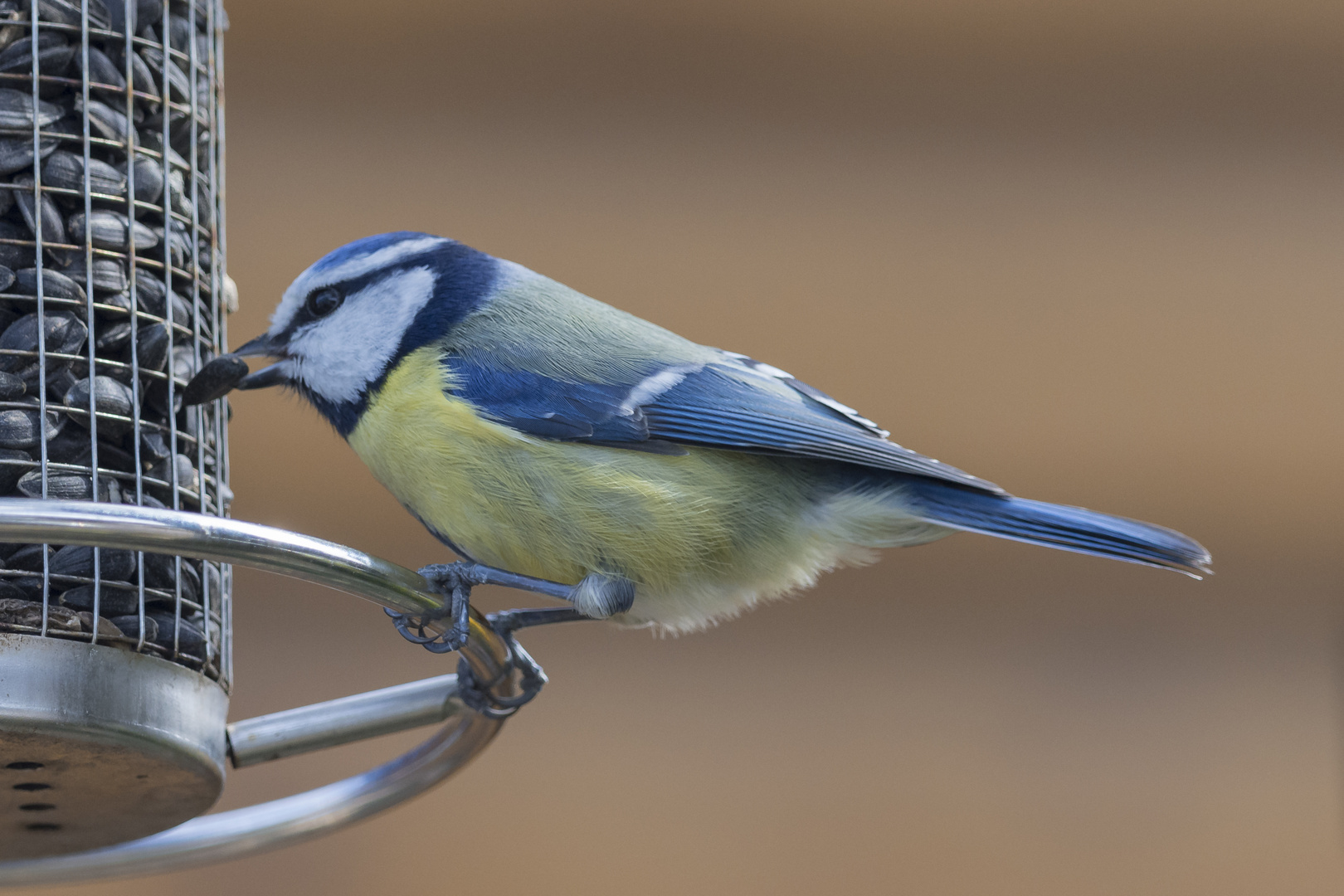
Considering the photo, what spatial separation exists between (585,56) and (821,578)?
4.19ft

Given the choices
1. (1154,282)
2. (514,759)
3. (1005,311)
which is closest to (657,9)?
(1005,311)

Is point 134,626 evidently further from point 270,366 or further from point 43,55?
point 43,55

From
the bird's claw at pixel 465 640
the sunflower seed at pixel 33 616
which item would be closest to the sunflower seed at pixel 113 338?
the sunflower seed at pixel 33 616

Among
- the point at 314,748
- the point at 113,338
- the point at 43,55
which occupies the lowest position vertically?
the point at 314,748

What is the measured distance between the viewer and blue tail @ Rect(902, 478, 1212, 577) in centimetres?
188

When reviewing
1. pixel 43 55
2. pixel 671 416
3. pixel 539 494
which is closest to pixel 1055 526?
pixel 671 416

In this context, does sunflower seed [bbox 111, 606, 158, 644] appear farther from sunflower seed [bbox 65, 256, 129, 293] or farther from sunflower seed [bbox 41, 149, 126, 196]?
sunflower seed [bbox 41, 149, 126, 196]

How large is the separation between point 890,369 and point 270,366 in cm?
Answer: 170

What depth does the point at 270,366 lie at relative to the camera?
1968 millimetres

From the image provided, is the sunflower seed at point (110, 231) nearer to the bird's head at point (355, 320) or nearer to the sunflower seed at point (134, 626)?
the bird's head at point (355, 320)

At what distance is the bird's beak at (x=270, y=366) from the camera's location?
192cm

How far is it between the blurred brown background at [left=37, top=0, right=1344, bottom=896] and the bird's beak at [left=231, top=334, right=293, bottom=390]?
128 centimetres

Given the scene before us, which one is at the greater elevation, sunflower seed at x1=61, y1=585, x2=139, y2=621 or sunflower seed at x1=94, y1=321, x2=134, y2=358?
sunflower seed at x1=94, y1=321, x2=134, y2=358

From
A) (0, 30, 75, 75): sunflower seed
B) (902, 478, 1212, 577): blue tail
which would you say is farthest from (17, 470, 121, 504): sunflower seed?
(902, 478, 1212, 577): blue tail
